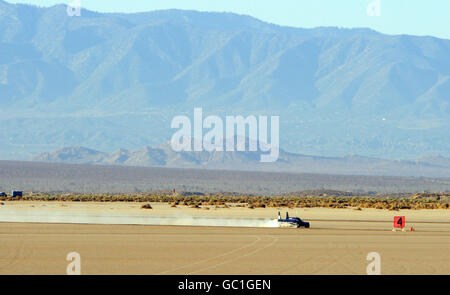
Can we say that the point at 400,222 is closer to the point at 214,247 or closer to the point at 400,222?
the point at 400,222

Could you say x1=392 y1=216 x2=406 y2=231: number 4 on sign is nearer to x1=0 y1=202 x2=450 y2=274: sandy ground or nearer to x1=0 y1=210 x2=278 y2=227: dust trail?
x1=0 y1=202 x2=450 y2=274: sandy ground

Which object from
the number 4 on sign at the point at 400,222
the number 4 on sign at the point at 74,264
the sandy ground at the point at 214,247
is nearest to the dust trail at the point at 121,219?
the sandy ground at the point at 214,247

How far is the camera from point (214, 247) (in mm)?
32312

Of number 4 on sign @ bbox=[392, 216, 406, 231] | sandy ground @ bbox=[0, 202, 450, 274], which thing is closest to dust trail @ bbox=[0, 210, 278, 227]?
sandy ground @ bbox=[0, 202, 450, 274]

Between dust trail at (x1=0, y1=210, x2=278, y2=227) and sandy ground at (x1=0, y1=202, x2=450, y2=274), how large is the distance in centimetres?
11

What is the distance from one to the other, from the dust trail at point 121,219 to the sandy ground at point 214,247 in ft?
0.36

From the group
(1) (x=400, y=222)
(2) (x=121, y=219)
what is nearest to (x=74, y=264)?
(1) (x=400, y=222)

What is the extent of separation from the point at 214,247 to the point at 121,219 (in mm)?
17102

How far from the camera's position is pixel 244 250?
31.4 m
